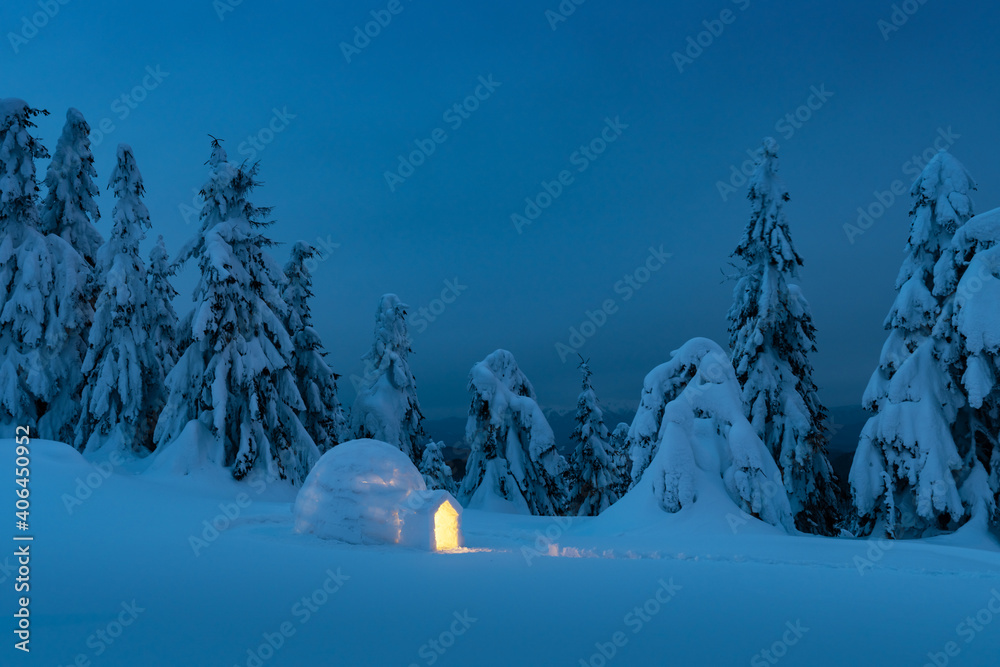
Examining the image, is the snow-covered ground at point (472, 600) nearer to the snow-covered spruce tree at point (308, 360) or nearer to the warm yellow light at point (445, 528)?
→ the warm yellow light at point (445, 528)

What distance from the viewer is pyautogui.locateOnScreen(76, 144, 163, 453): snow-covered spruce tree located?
24.9 metres

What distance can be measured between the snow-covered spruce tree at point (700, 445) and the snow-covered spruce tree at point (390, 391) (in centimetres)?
1416

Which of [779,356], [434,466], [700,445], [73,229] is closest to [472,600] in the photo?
[700,445]

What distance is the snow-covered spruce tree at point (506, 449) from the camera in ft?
90.3

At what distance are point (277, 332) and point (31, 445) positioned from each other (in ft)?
28.8

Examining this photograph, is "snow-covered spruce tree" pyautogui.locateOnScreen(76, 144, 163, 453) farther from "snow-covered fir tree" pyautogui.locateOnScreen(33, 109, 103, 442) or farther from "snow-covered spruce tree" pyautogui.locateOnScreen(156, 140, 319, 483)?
"snow-covered spruce tree" pyautogui.locateOnScreen(156, 140, 319, 483)

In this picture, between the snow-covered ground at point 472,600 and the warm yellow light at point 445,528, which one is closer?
the snow-covered ground at point 472,600

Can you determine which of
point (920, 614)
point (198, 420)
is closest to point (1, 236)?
point (198, 420)

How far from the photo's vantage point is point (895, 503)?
58.4 feet

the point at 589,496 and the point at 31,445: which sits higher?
the point at 31,445

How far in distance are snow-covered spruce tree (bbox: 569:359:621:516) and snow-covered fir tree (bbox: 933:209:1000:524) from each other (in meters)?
15.3

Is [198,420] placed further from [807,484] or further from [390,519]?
[807,484]

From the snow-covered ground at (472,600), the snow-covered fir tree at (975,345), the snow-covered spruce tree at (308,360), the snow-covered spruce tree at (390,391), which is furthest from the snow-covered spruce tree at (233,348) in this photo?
the snow-covered fir tree at (975,345)

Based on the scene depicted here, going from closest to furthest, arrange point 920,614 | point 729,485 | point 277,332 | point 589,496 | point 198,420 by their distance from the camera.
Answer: point 920,614 → point 729,485 → point 198,420 → point 277,332 → point 589,496
